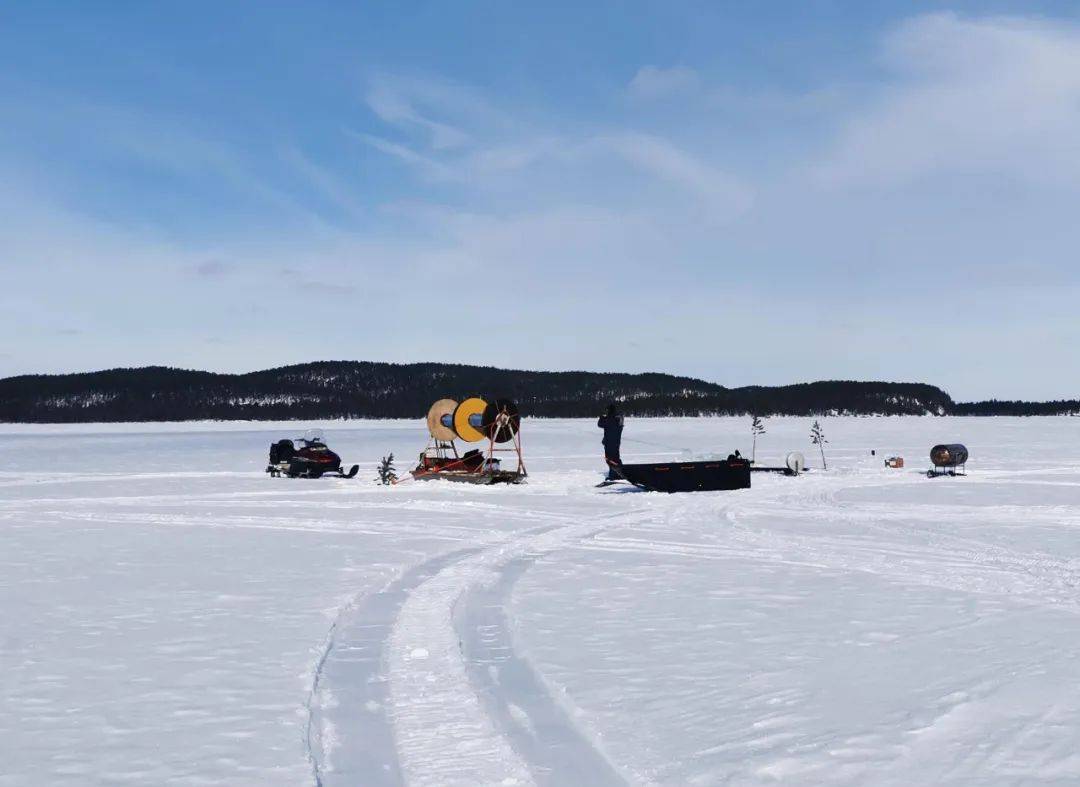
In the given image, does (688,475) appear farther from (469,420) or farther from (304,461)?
(304,461)

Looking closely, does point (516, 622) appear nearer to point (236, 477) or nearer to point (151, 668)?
point (151, 668)

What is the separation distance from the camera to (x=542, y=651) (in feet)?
20.3

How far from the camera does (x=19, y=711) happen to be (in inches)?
194

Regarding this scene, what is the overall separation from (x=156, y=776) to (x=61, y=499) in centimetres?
1809

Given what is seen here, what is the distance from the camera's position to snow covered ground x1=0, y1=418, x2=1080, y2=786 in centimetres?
416

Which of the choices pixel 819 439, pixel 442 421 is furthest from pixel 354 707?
pixel 819 439

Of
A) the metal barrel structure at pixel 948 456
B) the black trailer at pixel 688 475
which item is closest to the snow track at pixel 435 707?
the black trailer at pixel 688 475

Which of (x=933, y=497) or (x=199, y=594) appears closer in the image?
(x=199, y=594)

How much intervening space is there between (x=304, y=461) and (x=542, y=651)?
832 inches

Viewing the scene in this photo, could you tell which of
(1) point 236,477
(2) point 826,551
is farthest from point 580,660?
(1) point 236,477

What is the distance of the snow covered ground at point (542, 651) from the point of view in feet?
13.6

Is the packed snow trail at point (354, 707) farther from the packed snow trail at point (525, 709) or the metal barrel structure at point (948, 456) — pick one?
the metal barrel structure at point (948, 456)

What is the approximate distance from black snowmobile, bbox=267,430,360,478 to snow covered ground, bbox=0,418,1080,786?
11311mm

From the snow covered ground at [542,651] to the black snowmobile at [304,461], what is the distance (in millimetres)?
11311
